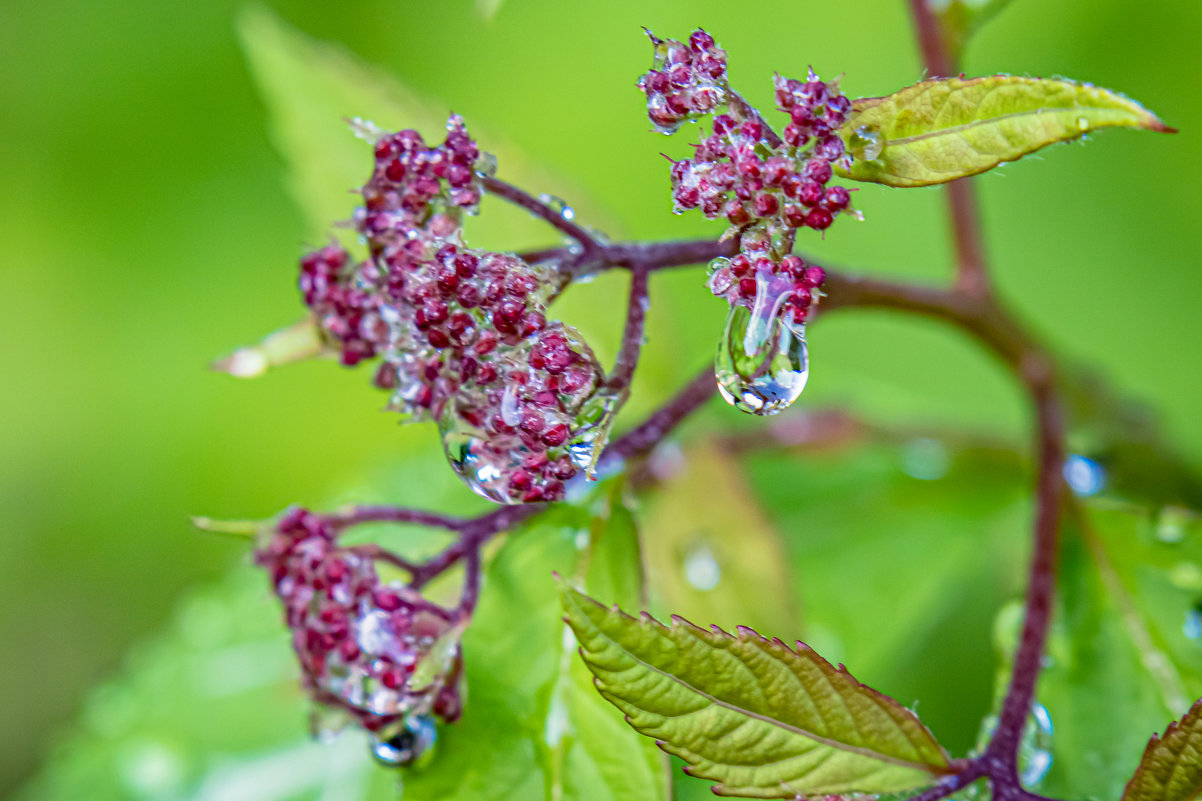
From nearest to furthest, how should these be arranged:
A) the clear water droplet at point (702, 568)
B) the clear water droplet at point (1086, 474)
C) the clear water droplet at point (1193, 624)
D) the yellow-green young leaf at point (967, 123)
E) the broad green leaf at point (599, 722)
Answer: the yellow-green young leaf at point (967, 123) → the broad green leaf at point (599, 722) → the clear water droplet at point (1193, 624) → the clear water droplet at point (702, 568) → the clear water droplet at point (1086, 474)

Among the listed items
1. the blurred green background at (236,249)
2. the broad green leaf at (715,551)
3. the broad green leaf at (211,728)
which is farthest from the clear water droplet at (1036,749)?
the blurred green background at (236,249)

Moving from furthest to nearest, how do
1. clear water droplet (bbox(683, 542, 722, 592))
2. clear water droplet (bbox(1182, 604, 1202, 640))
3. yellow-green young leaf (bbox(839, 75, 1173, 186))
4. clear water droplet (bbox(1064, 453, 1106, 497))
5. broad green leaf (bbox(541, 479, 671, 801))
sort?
clear water droplet (bbox(1064, 453, 1106, 497))
clear water droplet (bbox(683, 542, 722, 592))
clear water droplet (bbox(1182, 604, 1202, 640))
broad green leaf (bbox(541, 479, 671, 801))
yellow-green young leaf (bbox(839, 75, 1173, 186))

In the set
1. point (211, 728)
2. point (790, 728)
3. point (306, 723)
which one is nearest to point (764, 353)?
point (790, 728)

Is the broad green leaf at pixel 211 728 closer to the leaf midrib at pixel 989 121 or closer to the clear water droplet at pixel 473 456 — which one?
the clear water droplet at pixel 473 456

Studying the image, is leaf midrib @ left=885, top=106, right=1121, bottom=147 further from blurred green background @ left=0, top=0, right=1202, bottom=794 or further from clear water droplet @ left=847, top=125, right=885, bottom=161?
blurred green background @ left=0, top=0, right=1202, bottom=794

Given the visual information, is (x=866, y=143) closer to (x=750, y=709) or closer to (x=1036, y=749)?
(x=750, y=709)

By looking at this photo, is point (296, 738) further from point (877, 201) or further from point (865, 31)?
point (865, 31)

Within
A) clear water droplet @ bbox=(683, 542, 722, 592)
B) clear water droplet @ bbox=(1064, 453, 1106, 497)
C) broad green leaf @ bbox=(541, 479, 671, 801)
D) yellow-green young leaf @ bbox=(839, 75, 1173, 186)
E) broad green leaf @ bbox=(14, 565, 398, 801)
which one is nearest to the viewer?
yellow-green young leaf @ bbox=(839, 75, 1173, 186)

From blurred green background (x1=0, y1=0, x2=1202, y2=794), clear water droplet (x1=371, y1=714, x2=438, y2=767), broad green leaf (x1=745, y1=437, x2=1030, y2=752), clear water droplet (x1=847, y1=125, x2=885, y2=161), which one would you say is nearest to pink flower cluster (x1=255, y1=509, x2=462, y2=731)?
clear water droplet (x1=371, y1=714, x2=438, y2=767)

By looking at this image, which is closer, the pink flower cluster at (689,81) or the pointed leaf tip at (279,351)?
the pink flower cluster at (689,81)
